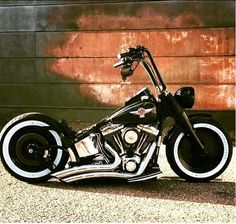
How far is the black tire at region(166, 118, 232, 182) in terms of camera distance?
4.02 meters

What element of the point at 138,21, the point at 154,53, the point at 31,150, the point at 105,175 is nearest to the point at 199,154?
the point at 105,175

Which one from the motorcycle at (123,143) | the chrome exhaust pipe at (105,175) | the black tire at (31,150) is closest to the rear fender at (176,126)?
the motorcycle at (123,143)

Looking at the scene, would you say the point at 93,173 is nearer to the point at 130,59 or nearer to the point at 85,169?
the point at 85,169

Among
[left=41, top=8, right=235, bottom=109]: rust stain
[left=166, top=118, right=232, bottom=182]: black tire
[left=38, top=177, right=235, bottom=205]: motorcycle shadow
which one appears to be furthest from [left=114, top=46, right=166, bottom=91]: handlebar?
[left=41, top=8, right=235, bottom=109]: rust stain

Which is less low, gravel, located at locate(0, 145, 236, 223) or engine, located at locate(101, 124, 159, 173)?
engine, located at locate(101, 124, 159, 173)

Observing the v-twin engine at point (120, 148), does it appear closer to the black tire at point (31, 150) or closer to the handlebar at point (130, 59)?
the black tire at point (31, 150)

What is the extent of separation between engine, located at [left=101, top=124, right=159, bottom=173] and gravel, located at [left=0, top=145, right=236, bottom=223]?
1.21 ft

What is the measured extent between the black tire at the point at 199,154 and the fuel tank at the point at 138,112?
369 millimetres

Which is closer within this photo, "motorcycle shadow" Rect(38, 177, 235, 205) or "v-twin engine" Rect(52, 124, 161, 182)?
"motorcycle shadow" Rect(38, 177, 235, 205)

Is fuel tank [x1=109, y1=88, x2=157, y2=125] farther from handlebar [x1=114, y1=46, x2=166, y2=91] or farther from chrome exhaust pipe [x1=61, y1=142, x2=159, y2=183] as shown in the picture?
chrome exhaust pipe [x1=61, y1=142, x2=159, y2=183]

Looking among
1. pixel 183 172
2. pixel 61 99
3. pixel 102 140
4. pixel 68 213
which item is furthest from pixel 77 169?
pixel 61 99

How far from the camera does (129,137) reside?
12.8 feet

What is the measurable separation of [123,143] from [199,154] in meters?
0.81

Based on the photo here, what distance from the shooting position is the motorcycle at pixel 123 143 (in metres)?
3.85
